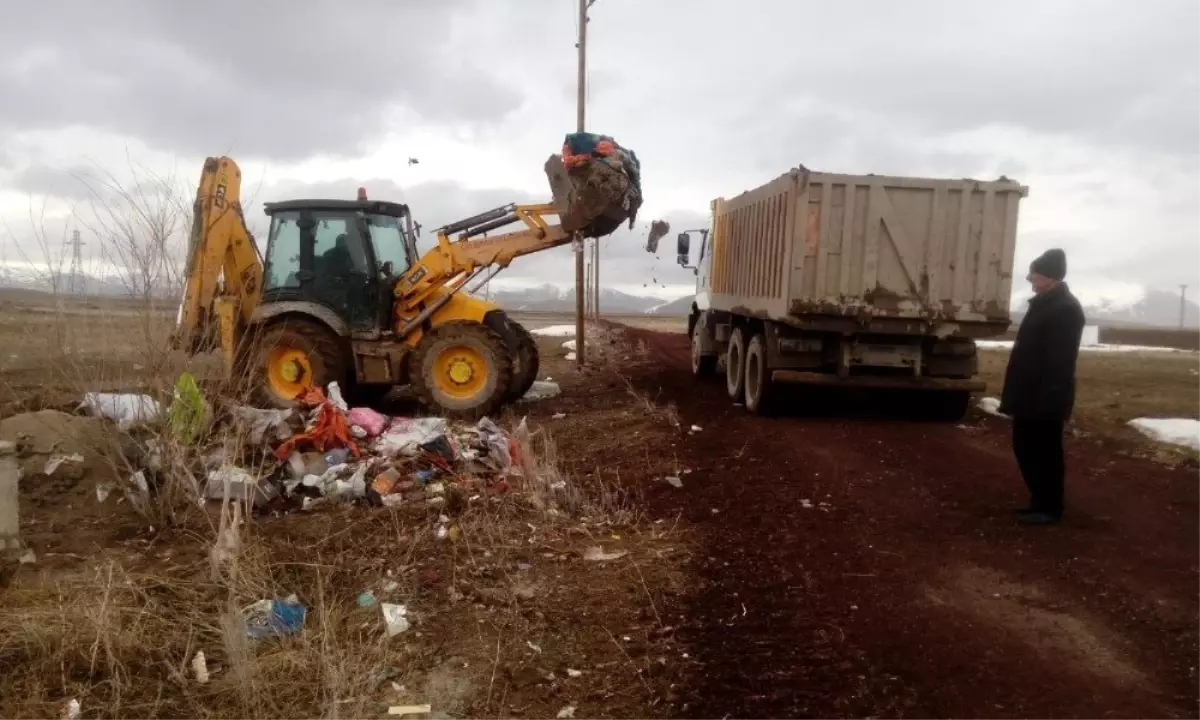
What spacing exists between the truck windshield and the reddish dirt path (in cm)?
456

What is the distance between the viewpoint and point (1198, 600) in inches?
170

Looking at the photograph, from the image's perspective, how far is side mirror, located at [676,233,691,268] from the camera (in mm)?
14406

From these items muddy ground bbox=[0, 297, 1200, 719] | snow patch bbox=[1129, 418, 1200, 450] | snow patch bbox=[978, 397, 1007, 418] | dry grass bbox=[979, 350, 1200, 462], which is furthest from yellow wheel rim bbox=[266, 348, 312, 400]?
snow patch bbox=[1129, 418, 1200, 450]

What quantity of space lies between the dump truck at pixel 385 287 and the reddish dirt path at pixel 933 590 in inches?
130

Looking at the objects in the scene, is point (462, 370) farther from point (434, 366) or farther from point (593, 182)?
point (593, 182)

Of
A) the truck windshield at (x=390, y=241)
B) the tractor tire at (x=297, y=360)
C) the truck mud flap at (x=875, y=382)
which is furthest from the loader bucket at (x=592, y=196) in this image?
the tractor tire at (x=297, y=360)

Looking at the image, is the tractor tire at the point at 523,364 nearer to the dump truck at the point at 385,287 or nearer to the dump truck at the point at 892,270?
the dump truck at the point at 385,287

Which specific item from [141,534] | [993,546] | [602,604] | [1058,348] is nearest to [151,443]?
[141,534]

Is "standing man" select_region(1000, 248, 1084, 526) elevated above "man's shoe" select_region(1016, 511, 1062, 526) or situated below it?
above

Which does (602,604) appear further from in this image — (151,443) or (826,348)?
(826,348)

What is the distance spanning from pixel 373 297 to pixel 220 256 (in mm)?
1663

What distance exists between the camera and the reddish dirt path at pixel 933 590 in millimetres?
3434

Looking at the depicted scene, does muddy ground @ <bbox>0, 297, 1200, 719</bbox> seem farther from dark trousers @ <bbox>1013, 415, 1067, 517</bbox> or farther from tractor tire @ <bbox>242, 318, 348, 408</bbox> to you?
tractor tire @ <bbox>242, 318, 348, 408</bbox>

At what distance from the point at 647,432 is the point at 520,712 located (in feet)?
17.9
